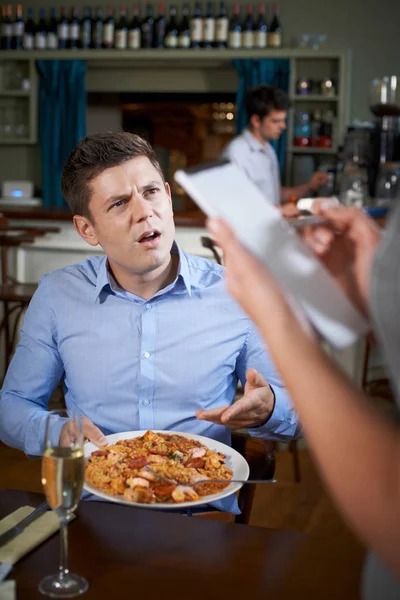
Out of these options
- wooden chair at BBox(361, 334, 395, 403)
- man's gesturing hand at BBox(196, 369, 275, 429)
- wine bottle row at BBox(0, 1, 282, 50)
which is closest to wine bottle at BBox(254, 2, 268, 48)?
wine bottle row at BBox(0, 1, 282, 50)

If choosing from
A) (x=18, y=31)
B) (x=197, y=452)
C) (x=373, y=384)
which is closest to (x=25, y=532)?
(x=197, y=452)

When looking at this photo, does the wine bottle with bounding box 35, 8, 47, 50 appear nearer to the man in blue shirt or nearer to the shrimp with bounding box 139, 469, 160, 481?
the man in blue shirt

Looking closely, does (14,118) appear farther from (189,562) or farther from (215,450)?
(189,562)

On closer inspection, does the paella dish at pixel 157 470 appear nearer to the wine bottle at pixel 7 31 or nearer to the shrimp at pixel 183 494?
the shrimp at pixel 183 494

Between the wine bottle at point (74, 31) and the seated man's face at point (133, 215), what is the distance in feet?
18.6

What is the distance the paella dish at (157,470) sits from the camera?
118cm

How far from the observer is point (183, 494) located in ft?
3.82

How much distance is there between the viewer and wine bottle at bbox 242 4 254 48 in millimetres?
6484

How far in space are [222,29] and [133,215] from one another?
5.36 metres

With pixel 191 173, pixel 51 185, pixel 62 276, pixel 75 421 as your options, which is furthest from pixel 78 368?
pixel 51 185

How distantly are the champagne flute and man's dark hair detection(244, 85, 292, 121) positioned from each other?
4.40 metres

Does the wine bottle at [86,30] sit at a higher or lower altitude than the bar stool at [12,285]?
higher

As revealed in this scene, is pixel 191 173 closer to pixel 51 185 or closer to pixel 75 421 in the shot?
pixel 75 421

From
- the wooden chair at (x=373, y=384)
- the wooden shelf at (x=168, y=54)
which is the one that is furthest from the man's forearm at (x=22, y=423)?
the wooden shelf at (x=168, y=54)
